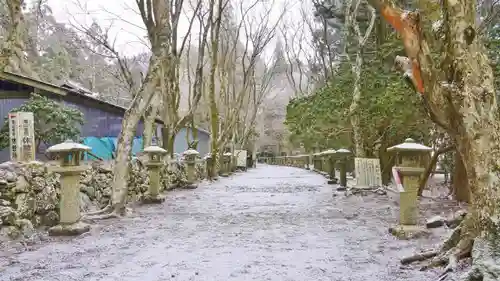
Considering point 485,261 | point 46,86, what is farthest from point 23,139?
point 46,86

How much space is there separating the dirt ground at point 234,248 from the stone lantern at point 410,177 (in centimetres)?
38

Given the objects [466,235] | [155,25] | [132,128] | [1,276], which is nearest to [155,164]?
[132,128]

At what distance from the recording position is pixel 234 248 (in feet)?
17.7

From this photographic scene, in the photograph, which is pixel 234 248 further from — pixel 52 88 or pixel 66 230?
pixel 52 88

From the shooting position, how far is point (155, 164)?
35.0ft

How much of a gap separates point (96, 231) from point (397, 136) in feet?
28.4

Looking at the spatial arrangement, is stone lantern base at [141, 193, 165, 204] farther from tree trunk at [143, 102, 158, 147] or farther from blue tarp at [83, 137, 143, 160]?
blue tarp at [83, 137, 143, 160]

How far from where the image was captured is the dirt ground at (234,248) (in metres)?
4.24

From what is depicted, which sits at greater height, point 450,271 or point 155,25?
point 155,25

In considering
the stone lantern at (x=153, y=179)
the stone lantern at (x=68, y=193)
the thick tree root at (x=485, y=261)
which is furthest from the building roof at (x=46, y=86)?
the thick tree root at (x=485, y=261)

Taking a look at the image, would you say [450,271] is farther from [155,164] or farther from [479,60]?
[155,164]

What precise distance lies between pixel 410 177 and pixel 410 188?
171mm

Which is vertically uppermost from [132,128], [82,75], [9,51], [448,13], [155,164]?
[82,75]

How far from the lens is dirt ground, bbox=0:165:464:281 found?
13.9ft
